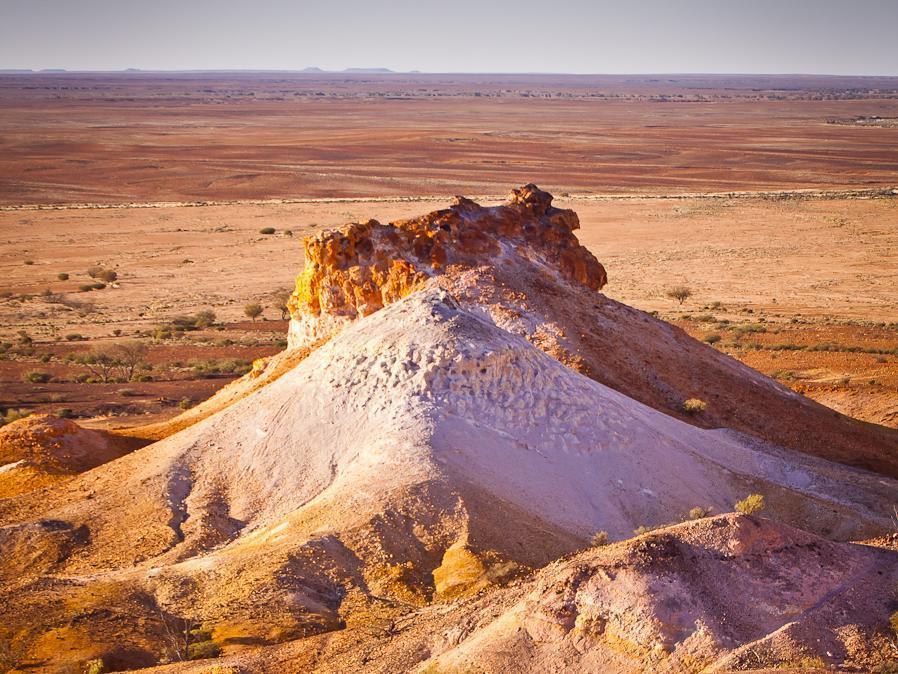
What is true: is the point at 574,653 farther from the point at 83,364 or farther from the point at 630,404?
the point at 83,364

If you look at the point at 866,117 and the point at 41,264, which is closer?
the point at 41,264

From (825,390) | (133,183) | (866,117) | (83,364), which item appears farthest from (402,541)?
(866,117)

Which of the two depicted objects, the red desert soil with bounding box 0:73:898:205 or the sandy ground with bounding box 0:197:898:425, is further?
the red desert soil with bounding box 0:73:898:205

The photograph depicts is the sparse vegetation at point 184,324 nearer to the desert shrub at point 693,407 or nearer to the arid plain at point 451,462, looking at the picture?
the arid plain at point 451,462

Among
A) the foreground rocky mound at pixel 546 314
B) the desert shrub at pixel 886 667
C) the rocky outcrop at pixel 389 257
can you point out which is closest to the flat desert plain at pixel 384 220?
the foreground rocky mound at pixel 546 314

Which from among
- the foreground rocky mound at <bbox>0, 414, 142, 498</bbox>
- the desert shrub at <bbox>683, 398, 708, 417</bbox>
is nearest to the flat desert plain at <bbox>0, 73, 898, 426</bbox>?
the foreground rocky mound at <bbox>0, 414, 142, 498</bbox>

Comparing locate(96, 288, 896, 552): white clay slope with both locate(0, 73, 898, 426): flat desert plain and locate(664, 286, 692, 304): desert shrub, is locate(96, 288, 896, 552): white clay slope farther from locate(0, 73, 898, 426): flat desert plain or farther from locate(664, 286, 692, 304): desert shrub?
locate(664, 286, 692, 304): desert shrub

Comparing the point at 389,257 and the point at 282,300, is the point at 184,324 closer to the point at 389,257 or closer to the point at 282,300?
the point at 282,300

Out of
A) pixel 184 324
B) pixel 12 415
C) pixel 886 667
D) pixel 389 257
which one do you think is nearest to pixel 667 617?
pixel 886 667

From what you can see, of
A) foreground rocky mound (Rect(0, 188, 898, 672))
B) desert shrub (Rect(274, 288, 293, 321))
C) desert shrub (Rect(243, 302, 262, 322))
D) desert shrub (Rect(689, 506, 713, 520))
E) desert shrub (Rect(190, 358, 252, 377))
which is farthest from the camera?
desert shrub (Rect(274, 288, 293, 321))
